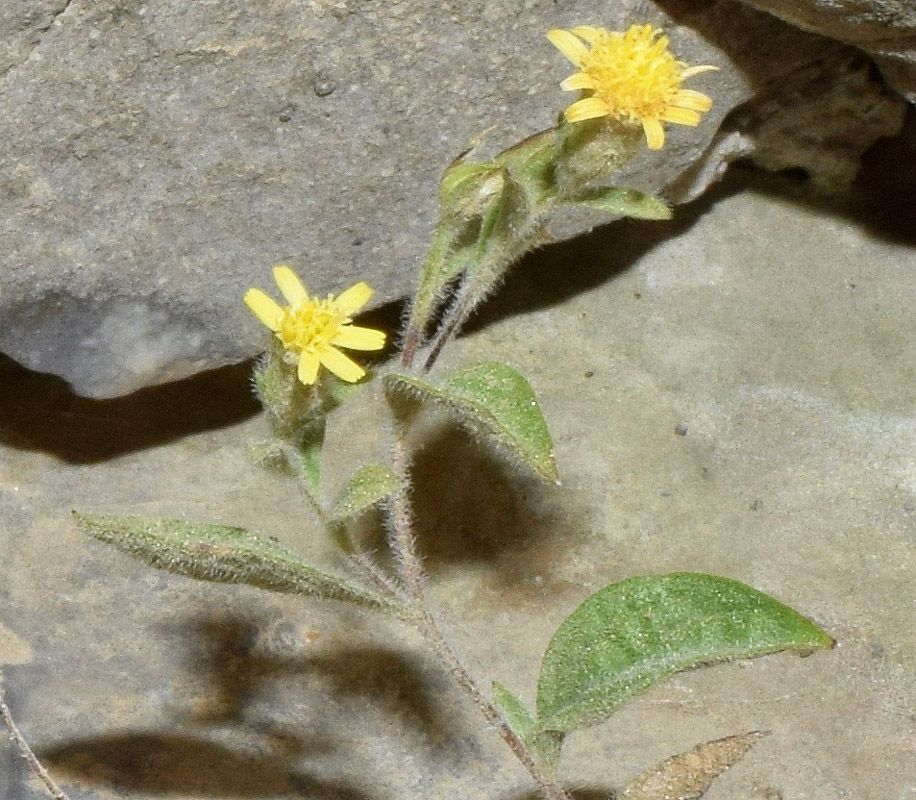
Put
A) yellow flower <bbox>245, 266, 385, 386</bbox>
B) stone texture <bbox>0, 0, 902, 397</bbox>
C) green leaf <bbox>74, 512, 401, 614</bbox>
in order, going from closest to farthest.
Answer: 1. green leaf <bbox>74, 512, 401, 614</bbox>
2. yellow flower <bbox>245, 266, 385, 386</bbox>
3. stone texture <bbox>0, 0, 902, 397</bbox>

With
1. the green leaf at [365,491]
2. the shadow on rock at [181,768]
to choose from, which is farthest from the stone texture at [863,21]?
the shadow on rock at [181,768]

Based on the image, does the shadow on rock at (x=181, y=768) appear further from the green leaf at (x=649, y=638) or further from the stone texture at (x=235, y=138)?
the stone texture at (x=235, y=138)

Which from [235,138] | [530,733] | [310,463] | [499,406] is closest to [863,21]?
[499,406]

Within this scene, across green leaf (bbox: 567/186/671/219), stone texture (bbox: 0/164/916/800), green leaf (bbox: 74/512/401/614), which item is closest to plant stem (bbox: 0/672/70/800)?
stone texture (bbox: 0/164/916/800)

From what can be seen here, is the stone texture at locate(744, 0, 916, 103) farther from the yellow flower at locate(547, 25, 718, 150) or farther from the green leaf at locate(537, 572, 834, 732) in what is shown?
the green leaf at locate(537, 572, 834, 732)

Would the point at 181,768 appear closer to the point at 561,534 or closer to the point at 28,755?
the point at 28,755

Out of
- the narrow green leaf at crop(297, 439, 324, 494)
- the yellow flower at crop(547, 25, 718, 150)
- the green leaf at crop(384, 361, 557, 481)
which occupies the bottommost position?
the narrow green leaf at crop(297, 439, 324, 494)

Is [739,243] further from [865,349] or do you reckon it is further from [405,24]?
[405,24]
